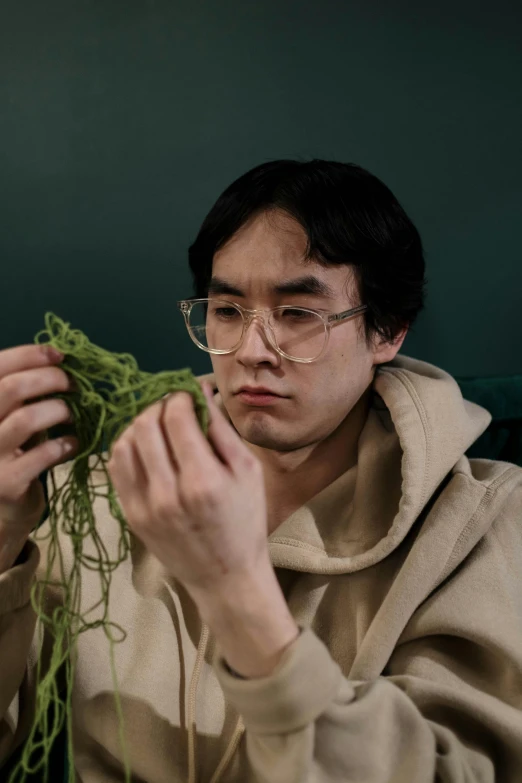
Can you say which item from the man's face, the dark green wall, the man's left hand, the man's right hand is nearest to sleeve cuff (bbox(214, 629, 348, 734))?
the man's left hand

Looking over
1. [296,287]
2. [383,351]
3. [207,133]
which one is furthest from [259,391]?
[207,133]

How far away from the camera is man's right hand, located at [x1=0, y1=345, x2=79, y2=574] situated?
897 mm

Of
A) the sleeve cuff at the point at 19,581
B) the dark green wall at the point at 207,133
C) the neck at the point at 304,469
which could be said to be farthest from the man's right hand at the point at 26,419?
the dark green wall at the point at 207,133

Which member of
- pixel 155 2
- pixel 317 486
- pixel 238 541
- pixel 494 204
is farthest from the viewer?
pixel 494 204

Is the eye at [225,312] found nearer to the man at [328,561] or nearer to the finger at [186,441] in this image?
the man at [328,561]

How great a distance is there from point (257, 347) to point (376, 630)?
457 mm

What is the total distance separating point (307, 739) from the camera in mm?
876

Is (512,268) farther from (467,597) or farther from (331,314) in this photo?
(467,597)

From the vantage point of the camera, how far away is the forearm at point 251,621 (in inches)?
33.8

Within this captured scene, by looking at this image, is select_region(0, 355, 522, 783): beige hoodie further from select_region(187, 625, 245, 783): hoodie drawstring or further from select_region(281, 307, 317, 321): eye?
select_region(281, 307, 317, 321): eye

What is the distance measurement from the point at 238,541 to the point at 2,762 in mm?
682

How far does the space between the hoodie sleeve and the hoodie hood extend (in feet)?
0.39

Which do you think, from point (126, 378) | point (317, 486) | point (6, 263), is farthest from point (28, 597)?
point (6, 263)

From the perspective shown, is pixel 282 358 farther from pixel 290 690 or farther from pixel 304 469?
pixel 290 690
